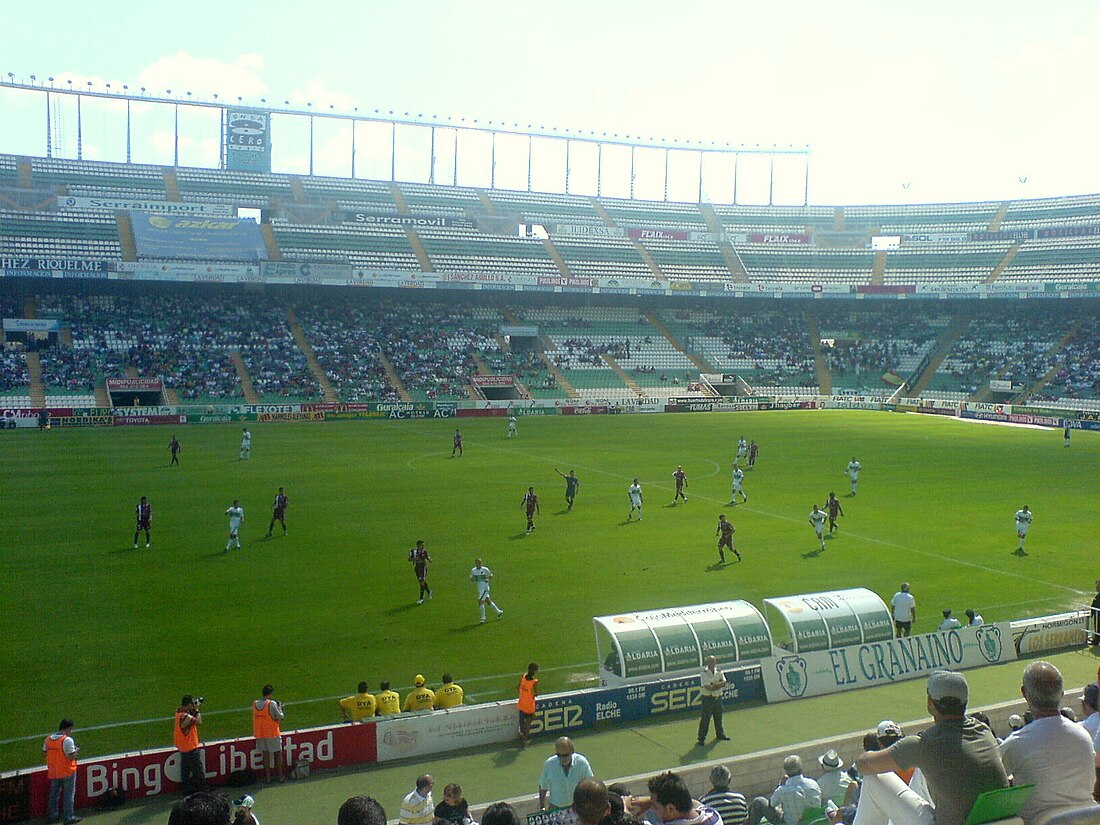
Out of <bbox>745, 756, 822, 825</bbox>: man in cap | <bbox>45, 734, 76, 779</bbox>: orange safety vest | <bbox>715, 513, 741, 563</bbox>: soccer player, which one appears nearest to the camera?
<bbox>745, 756, 822, 825</bbox>: man in cap

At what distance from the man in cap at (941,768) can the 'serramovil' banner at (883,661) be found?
12.1 m

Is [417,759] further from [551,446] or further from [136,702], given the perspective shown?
[551,446]

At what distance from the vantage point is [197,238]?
72.8 meters

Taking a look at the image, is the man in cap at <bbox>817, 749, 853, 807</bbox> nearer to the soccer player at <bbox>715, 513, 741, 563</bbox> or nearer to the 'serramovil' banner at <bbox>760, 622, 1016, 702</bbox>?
the 'serramovil' banner at <bbox>760, 622, 1016, 702</bbox>

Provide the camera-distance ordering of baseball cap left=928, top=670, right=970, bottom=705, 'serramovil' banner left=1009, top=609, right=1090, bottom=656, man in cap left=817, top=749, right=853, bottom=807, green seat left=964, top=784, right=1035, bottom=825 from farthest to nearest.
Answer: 1. 'serramovil' banner left=1009, top=609, right=1090, bottom=656
2. man in cap left=817, top=749, right=853, bottom=807
3. baseball cap left=928, top=670, right=970, bottom=705
4. green seat left=964, top=784, right=1035, bottom=825

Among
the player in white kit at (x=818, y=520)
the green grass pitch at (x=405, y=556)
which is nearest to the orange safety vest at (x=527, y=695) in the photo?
the green grass pitch at (x=405, y=556)

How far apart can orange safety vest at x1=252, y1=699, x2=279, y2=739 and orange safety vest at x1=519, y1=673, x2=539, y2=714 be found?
142 inches

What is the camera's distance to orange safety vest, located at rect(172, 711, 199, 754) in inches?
493

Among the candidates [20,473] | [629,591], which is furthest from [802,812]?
[20,473]

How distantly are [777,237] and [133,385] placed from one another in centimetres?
6341

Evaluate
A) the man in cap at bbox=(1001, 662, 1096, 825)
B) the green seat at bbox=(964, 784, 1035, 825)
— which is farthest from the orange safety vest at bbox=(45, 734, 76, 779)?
the man in cap at bbox=(1001, 662, 1096, 825)

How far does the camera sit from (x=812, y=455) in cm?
4741

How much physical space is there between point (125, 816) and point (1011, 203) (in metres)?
99.0

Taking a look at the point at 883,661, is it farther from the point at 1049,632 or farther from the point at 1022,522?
the point at 1022,522
